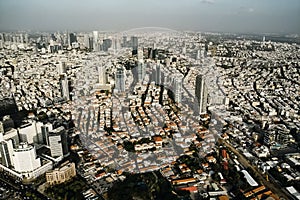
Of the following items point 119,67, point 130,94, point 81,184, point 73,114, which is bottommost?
point 81,184

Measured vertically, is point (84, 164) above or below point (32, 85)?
below

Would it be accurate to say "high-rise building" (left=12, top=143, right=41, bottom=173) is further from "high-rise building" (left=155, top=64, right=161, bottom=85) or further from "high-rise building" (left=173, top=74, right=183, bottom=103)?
"high-rise building" (left=155, top=64, right=161, bottom=85)

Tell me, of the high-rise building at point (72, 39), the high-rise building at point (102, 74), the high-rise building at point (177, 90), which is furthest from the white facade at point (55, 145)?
the high-rise building at point (72, 39)

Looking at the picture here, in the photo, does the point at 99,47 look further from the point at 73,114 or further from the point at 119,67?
the point at 73,114

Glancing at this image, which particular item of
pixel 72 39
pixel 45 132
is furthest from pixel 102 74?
pixel 72 39

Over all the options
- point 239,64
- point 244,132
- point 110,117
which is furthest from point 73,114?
A: point 239,64

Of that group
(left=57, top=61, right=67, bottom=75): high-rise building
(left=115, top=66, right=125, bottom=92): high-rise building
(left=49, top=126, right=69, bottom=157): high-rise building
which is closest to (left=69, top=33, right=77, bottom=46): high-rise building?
(left=57, top=61, right=67, bottom=75): high-rise building
